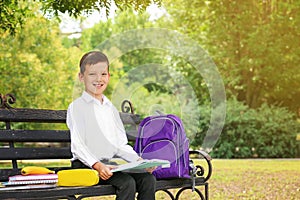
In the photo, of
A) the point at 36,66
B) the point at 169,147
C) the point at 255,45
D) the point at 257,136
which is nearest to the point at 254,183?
the point at 169,147

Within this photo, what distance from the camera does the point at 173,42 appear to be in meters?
22.9

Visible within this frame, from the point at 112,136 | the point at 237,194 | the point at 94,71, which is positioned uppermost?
the point at 94,71

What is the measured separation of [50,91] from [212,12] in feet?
26.2

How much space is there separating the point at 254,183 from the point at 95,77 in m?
6.01

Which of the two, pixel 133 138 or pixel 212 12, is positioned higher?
pixel 212 12

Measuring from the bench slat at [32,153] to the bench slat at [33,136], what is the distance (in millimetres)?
83

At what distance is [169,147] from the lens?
15.5ft

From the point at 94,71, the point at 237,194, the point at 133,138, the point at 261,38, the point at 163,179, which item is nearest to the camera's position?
the point at 94,71

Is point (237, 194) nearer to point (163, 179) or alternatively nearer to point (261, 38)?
point (163, 179)

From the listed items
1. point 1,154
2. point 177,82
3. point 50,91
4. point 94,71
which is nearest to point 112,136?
point 94,71

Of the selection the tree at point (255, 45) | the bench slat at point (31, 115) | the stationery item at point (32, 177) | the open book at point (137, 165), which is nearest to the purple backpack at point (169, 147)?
the open book at point (137, 165)

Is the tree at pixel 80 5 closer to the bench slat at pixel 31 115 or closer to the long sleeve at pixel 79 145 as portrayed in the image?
the bench slat at pixel 31 115

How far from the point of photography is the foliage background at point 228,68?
53.3 ft

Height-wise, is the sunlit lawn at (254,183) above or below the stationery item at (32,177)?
below
